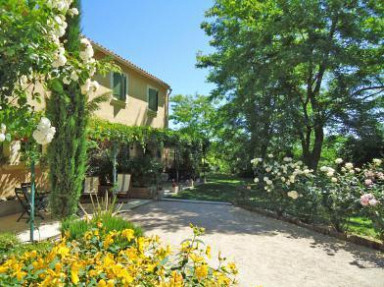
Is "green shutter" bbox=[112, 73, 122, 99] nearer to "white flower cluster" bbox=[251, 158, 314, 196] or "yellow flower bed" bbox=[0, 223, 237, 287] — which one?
"white flower cluster" bbox=[251, 158, 314, 196]

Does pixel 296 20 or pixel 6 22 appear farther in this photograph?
pixel 296 20

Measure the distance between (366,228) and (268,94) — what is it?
6.89 metres

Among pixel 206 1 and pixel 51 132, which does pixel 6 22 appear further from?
pixel 206 1

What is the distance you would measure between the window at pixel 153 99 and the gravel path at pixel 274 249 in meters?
8.47

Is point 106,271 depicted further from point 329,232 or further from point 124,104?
point 124,104

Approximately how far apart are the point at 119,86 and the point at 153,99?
3681mm

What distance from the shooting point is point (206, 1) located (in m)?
18.4

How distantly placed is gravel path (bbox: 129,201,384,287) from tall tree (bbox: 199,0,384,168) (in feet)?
17.7

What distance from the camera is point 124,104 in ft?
50.8

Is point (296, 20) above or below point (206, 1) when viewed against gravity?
below

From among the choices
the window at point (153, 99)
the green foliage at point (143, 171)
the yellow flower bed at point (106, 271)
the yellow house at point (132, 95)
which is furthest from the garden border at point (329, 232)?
the window at point (153, 99)

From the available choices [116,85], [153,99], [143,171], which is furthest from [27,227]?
[153,99]

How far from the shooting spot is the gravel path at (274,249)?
17.6ft

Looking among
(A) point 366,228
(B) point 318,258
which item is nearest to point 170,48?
(A) point 366,228
